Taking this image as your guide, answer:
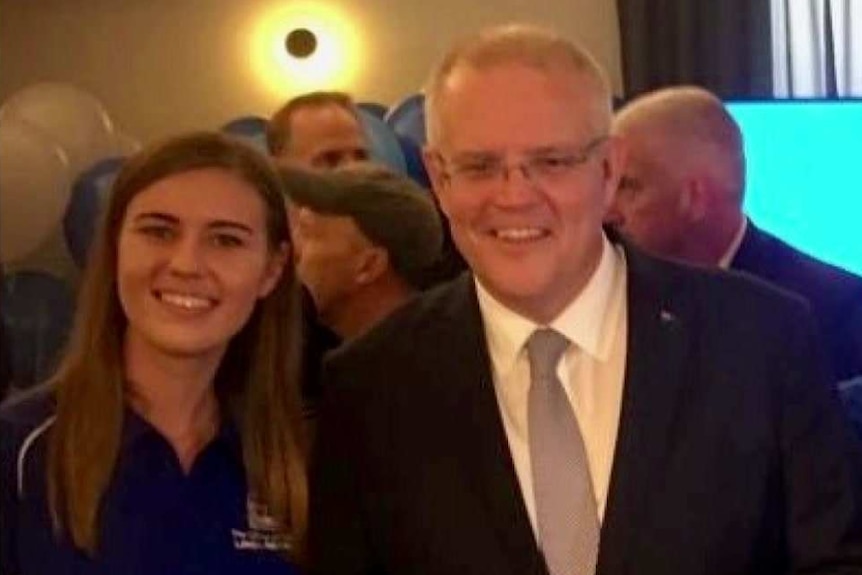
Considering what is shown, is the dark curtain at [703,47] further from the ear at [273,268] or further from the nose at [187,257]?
the nose at [187,257]

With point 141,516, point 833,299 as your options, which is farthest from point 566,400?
point 833,299

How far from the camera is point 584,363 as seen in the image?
187 cm

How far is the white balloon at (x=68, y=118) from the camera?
14.3 feet

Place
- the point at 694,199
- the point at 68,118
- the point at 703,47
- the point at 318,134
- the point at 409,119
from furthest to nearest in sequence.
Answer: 1. the point at 703,47
2. the point at 68,118
3. the point at 409,119
4. the point at 318,134
5. the point at 694,199

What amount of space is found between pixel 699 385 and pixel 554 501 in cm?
19

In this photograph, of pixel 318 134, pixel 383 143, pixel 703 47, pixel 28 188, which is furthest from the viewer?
pixel 703 47

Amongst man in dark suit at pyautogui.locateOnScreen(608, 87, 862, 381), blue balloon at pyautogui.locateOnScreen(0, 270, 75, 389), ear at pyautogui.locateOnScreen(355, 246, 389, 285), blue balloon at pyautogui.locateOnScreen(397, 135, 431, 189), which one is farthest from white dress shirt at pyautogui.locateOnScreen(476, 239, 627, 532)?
blue balloon at pyautogui.locateOnScreen(0, 270, 75, 389)

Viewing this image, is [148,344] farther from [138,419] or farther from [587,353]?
[587,353]

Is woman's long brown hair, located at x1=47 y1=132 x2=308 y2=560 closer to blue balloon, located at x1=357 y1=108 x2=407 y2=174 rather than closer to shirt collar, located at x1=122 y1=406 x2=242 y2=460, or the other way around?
shirt collar, located at x1=122 y1=406 x2=242 y2=460

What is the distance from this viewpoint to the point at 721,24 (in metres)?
4.95

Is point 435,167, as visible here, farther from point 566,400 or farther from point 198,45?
point 198,45

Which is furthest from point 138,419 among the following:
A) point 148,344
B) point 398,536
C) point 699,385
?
point 699,385

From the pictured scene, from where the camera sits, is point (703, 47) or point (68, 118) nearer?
point (68, 118)

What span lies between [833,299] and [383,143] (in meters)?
1.49
